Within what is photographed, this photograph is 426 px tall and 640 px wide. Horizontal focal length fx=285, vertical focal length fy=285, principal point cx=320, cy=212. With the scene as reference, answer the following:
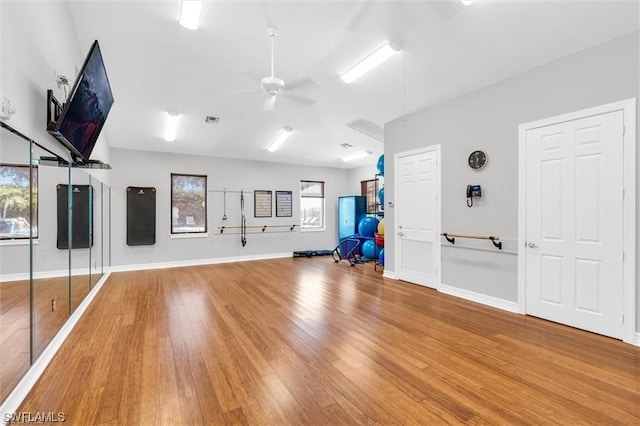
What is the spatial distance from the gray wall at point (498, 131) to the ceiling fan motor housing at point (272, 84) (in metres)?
2.97

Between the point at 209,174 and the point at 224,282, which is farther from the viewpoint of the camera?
the point at 209,174

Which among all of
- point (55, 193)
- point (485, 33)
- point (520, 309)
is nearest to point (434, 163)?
point (485, 33)

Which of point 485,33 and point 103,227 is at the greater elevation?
point 485,33

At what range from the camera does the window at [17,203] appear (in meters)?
2.03

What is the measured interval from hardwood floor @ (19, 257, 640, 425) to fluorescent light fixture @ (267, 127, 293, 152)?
159 inches

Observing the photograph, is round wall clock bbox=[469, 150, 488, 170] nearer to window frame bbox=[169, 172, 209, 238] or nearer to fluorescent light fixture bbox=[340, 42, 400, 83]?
fluorescent light fixture bbox=[340, 42, 400, 83]

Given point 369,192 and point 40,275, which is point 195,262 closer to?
point 40,275

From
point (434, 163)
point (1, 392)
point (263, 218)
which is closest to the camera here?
point (1, 392)

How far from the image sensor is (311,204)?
986cm

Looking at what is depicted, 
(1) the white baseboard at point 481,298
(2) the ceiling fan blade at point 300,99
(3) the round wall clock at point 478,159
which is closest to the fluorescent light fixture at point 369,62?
(2) the ceiling fan blade at point 300,99

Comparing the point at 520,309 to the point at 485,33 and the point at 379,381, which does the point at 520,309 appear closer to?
the point at 379,381

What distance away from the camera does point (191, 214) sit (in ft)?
25.9

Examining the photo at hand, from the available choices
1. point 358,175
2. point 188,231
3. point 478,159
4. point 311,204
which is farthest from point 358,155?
point 188,231

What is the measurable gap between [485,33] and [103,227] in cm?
733
